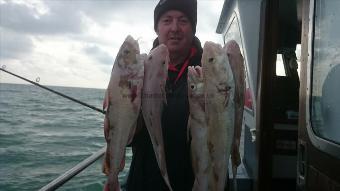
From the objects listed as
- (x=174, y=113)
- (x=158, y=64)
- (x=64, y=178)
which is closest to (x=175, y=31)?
(x=174, y=113)

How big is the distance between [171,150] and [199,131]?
2.24 ft

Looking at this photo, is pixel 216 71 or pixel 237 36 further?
pixel 237 36

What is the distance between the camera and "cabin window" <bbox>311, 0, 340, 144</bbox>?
7.55 ft

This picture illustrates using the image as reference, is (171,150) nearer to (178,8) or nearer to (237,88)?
(237,88)

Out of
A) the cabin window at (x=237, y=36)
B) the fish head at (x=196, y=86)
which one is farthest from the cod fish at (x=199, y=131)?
the cabin window at (x=237, y=36)

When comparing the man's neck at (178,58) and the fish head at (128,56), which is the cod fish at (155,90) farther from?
the man's neck at (178,58)

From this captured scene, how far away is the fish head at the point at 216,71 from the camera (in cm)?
181

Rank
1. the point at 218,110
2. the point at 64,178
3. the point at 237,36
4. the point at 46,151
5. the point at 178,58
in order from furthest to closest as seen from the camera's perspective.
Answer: the point at 46,151 < the point at 237,36 < the point at 64,178 < the point at 178,58 < the point at 218,110

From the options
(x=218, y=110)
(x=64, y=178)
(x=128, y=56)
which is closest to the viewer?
(x=218, y=110)

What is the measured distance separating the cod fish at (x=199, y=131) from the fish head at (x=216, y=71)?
0.06m

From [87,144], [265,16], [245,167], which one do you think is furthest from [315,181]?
[87,144]

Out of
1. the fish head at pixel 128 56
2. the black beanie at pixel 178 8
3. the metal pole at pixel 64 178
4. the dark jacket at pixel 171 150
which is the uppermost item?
the black beanie at pixel 178 8

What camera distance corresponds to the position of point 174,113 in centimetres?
246

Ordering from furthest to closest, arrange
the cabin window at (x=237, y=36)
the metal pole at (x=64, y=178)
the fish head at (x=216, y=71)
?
the cabin window at (x=237, y=36) < the metal pole at (x=64, y=178) < the fish head at (x=216, y=71)
